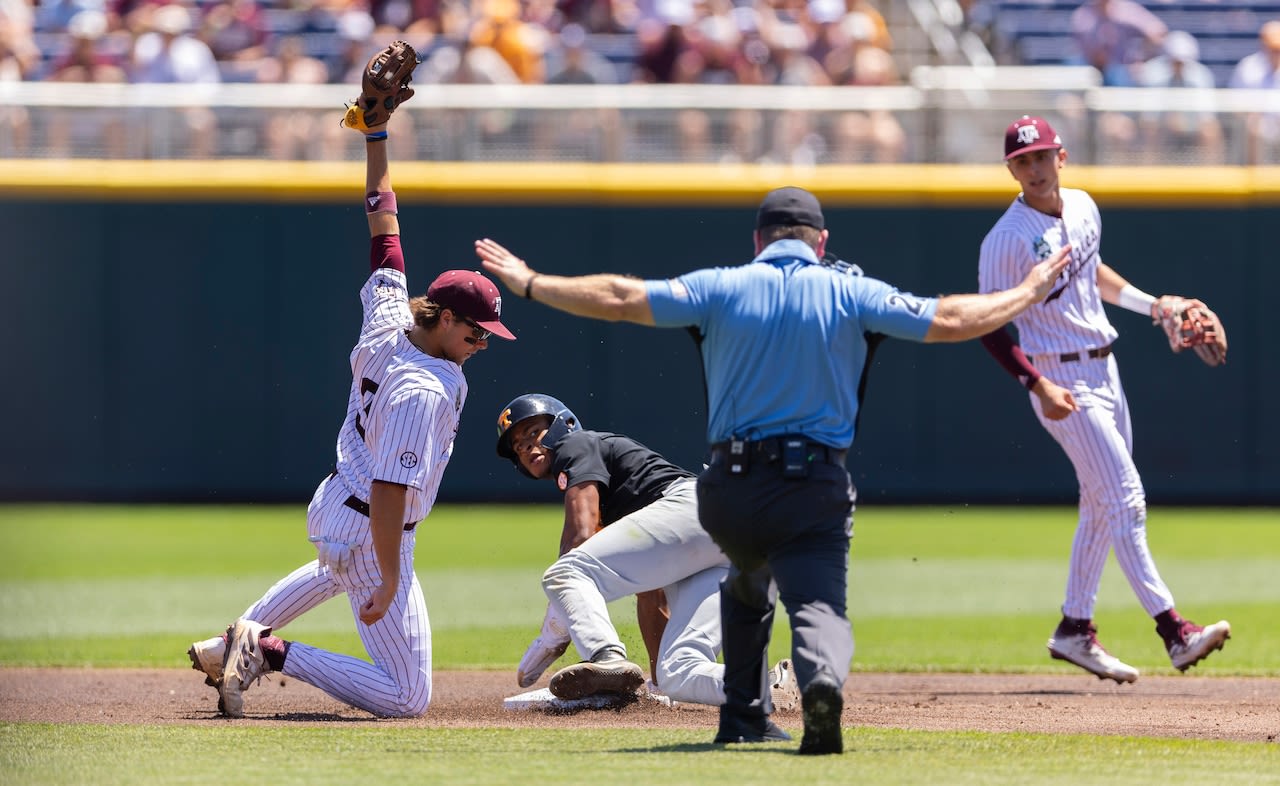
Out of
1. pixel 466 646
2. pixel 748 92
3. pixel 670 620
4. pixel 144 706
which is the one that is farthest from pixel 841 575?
pixel 748 92

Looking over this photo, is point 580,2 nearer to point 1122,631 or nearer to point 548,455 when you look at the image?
point 1122,631

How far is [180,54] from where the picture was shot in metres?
15.8

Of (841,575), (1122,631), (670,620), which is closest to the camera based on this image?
(841,575)

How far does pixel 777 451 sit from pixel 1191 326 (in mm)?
2912

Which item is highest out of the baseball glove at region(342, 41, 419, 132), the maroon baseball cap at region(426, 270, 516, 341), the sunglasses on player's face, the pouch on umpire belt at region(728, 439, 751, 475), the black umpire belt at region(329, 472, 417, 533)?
the baseball glove at region(342, 41, 419, 132)

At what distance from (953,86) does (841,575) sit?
10072mm

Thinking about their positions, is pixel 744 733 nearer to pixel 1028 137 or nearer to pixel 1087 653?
pixel 1087 653

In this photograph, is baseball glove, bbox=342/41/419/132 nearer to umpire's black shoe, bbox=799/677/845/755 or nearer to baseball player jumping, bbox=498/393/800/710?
baseball player jumping, bbox=498/393/800/710

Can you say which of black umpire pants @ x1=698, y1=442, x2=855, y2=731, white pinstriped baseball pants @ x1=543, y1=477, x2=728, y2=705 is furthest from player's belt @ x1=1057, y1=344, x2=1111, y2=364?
black umpire pants @ x1=698, y1=442, x2=855, y2=731

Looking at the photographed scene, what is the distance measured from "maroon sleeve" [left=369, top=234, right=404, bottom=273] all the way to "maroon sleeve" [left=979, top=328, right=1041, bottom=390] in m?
2.17

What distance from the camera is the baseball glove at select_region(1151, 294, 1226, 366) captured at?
754cm

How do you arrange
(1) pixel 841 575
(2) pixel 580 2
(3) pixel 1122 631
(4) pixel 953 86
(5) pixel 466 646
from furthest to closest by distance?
1. (2) pixel 580 2
2. (4) pixel 953 86
3. (3) pixel 1122 631
4. (5) pixel 466 646
5. (1) pixel 841 575

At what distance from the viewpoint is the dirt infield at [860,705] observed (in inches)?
254

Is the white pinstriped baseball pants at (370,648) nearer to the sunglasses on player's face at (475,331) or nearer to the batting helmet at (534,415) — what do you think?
the batting helmet at (534,415)
